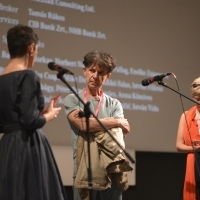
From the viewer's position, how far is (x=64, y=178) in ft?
17.3

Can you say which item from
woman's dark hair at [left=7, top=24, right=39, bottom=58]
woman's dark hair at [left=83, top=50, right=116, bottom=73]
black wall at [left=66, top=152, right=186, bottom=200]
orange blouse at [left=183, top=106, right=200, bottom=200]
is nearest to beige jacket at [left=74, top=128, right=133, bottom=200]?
woman's dark hair at [left=83, top=50, right=116, bottom=73]

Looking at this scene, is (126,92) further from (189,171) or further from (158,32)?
(189,171)

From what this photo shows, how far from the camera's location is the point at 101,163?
350 centimetres

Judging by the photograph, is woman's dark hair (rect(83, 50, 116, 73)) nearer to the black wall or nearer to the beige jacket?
the beige jacket

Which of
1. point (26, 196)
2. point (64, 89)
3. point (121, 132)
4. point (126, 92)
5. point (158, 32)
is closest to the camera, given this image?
point (26, 196)

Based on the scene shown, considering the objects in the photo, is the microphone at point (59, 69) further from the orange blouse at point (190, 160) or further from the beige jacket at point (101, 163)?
the orange blouse at point (190, 160)

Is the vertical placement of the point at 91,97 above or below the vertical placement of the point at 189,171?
above

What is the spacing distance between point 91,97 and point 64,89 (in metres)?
1.47

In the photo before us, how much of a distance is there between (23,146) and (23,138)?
47 mm

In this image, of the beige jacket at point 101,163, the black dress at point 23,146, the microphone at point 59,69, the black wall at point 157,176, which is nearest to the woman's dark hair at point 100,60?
the beige jacket at point 101,163

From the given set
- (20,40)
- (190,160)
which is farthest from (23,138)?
(190,160)

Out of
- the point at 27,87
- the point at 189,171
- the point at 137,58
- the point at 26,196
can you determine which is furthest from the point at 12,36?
the point at 137,58

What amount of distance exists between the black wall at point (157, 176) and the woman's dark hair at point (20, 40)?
11.8ft

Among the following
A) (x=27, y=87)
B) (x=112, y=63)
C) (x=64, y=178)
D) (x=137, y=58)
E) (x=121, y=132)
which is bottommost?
(x=64, y=178)
